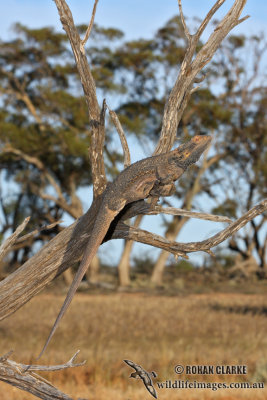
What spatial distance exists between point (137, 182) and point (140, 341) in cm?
659

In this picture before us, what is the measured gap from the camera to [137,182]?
11.3 ft

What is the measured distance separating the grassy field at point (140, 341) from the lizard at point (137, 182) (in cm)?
261

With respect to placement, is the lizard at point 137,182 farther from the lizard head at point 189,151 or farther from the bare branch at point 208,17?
the bare branch at point 208,17

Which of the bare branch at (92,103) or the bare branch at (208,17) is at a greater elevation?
the bare branch at (208,17)

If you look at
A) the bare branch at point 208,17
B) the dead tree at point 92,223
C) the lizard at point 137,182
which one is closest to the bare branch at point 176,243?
the dead tree at point 92,223

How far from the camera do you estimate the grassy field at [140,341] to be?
6.08m

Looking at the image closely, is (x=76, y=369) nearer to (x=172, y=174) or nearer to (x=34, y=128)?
(x=172, y=174)

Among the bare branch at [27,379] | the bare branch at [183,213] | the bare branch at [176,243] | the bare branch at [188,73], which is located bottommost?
the bare branch at [27,379]

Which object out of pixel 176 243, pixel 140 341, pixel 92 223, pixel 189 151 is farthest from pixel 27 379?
pixel 140 341

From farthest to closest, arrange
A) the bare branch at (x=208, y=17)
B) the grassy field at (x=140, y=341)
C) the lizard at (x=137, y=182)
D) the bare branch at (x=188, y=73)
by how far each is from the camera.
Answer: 1. the grassy field at (x=140, y=341)
2. the bare branch at (x=208, y=17)
3. the bare branch at (x=188, y=73)
4. the lizard at (x=137, y=182)

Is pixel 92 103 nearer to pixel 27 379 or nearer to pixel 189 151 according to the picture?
pixel 189 151

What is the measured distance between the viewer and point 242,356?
7.61 metres

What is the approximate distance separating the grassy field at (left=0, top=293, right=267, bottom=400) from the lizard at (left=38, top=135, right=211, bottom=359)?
2.61 meters

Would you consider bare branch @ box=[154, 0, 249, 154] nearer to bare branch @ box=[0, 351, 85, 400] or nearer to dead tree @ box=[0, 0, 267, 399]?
dead tree @ box=[0, 0, 267, 399]
